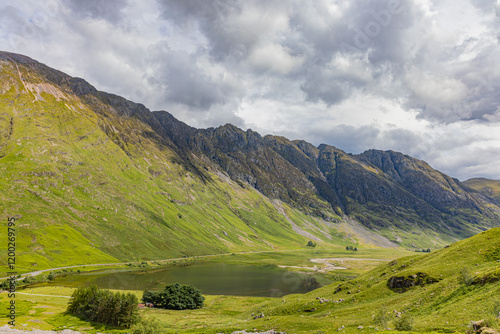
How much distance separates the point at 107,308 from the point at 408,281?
87305mm

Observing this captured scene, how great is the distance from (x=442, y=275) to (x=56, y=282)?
601 feet

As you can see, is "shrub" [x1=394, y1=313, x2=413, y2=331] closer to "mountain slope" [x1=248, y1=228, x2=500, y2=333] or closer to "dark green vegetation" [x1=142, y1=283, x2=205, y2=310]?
"mountain slope" [x1=248, y1=228, x2=500, y2=333]

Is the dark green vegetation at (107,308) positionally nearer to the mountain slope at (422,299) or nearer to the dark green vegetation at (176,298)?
the dark green vegetation at (176,298)

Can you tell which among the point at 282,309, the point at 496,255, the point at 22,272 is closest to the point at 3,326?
the point at 282,309

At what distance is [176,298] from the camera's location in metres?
111

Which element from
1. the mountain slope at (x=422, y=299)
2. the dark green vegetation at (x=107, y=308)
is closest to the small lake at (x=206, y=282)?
the dark green vegetation at (x=107, y=308)

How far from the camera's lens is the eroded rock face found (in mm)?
61050

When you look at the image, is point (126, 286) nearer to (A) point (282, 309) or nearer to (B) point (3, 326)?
(B) point (3, 326)

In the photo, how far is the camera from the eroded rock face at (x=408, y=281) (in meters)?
61.0

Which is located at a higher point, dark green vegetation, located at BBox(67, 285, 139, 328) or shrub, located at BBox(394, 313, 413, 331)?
shrub, located at BBox(394, 313, 413, 331)

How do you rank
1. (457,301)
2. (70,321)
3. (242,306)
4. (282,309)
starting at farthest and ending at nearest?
(242,306) → (70,321) → (282,309) → (457,301)

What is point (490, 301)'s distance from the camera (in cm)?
3338

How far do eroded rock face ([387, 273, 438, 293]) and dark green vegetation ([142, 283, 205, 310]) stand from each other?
3176 inches

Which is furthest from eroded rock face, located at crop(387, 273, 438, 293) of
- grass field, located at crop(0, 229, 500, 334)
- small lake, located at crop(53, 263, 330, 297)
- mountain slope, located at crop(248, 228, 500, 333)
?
small lake, located at crop(53, 263, 330, 297)
